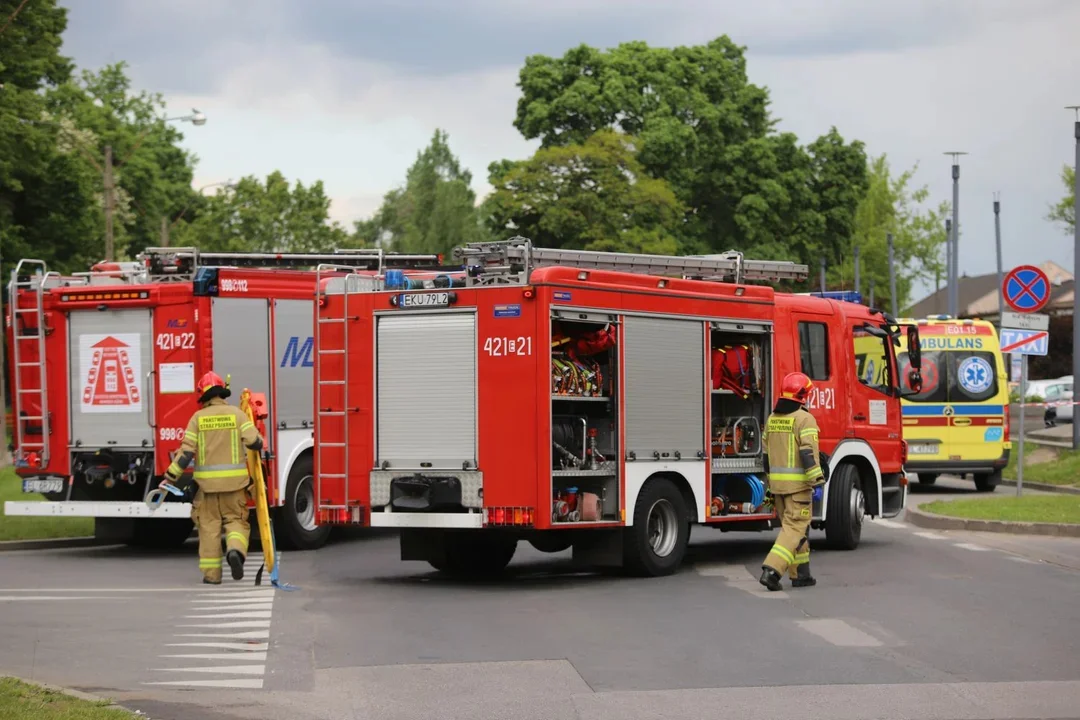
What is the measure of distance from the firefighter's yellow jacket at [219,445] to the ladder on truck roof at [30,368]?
4.00m

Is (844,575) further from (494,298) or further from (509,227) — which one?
(509,227)

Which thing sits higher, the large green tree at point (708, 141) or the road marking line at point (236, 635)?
the large green tree at point (708, 141)

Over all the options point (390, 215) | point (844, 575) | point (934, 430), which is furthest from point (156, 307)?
point (390, 215)

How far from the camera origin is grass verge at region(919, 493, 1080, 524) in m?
19.7

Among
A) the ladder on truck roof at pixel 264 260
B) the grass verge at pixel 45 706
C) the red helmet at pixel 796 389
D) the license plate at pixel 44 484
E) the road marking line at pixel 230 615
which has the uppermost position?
the ladder on truck roof at pixel 264 260

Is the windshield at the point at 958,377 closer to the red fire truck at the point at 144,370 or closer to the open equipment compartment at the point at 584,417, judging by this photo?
the red fire truck at the point at 144,370

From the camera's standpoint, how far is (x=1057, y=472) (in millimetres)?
28281

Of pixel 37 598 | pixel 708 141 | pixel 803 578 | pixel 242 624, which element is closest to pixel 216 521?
pixel 37 598

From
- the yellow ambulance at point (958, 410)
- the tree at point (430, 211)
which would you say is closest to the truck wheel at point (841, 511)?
the yellow ambulance at point (958, 410)

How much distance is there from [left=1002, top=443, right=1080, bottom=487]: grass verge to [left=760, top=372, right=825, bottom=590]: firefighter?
1477 cm

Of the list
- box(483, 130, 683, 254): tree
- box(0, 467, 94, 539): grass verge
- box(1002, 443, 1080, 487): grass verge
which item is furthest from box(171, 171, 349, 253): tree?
box(0, 467, 94, 539): grass verge

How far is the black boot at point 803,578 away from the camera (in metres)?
13.8

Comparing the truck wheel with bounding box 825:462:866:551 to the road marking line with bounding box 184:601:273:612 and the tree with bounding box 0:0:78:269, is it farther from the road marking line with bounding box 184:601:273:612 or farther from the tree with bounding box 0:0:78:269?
the tree with bounding box 0:0:78:269

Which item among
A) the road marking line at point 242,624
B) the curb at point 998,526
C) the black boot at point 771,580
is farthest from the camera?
the curb at point 998,526
